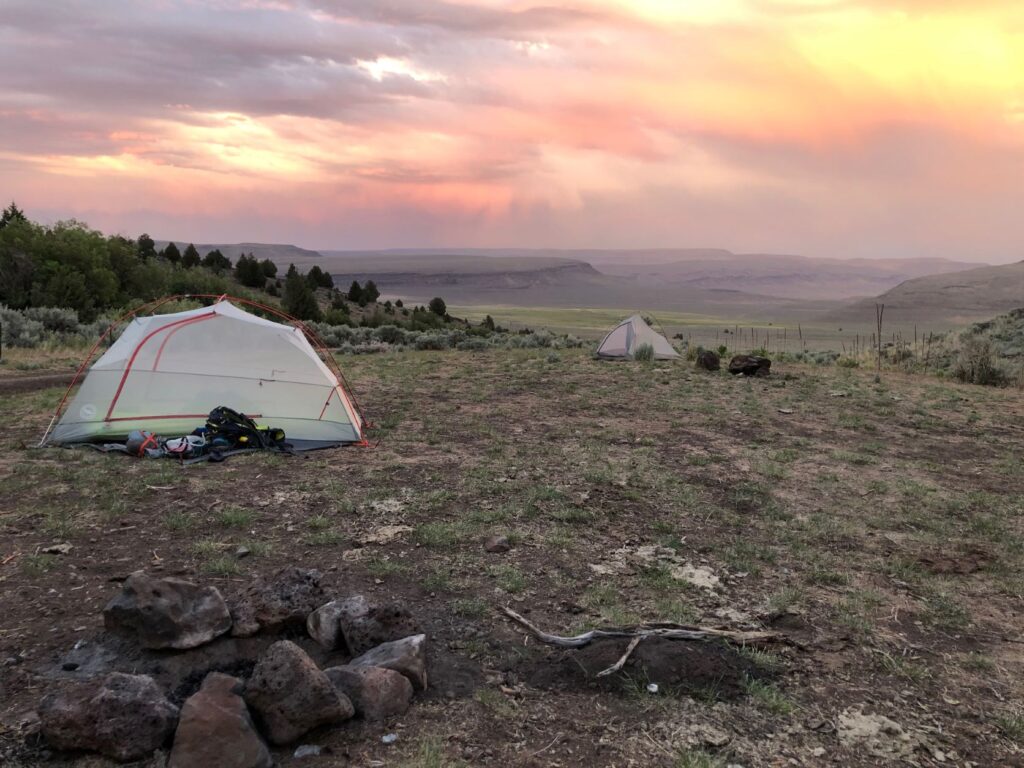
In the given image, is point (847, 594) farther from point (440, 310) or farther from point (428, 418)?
point (440, 310)

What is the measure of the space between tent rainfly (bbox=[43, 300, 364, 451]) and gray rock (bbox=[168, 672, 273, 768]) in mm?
5469

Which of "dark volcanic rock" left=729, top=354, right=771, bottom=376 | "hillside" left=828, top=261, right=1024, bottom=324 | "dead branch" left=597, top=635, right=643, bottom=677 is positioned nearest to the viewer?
"dead branch" left=597, top=635, right=643, bottom=677

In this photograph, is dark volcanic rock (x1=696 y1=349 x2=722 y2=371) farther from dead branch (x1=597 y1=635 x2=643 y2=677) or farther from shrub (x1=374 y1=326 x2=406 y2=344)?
dead branch (x1=597 y1=635 x2=643 y2=677)

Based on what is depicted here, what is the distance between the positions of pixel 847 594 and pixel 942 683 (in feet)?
3.54

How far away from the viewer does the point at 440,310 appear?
4462 centimetres

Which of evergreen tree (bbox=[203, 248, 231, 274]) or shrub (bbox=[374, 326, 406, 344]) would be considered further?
evergreen tree (bbox=[203, 248, 231, 274])

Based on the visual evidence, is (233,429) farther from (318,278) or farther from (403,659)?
(318,278)

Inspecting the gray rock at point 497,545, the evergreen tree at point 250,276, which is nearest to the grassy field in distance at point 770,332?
the gray rock at point 497,545

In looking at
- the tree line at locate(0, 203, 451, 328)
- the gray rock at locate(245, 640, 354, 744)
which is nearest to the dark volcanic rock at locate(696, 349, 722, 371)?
the gray rock at locate(245, 640, 354, 744)

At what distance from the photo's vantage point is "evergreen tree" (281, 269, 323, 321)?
113ft

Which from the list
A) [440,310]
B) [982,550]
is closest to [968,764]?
[982,550]

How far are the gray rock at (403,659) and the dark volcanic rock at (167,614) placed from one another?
80 cm

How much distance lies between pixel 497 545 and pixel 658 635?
5.76ft

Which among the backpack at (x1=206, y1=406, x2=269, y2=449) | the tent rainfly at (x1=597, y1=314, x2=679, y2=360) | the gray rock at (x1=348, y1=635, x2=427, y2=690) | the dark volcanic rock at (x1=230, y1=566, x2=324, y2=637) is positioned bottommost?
the gray rock at (x1=348, y1=635, x2=427, y2=690)
